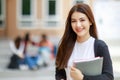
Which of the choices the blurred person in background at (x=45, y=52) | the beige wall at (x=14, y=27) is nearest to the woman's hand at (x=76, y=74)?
the blurred person in background at (x=45, y=52)

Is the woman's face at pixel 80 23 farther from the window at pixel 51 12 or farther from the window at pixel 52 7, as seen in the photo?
the window at pixel 52 7

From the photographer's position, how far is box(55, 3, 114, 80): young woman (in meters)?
2.22

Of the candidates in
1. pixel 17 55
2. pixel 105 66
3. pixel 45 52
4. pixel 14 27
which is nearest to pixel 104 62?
pixel 105 66

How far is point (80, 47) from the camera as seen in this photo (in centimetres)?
231

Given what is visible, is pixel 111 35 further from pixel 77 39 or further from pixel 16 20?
pixel 16 20

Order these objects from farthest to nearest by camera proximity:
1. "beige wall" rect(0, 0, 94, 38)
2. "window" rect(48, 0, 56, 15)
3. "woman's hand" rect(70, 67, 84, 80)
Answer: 1. "window" rect(48, 0, 56, 15)
2. "beige wall" rect(0, 0, 94, 38)
3. "woman's hand" rect(70, 67, 84, 80)

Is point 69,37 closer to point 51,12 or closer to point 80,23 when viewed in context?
point 80,23

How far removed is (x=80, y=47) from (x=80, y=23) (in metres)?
0.14

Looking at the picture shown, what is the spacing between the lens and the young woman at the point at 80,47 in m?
2.22

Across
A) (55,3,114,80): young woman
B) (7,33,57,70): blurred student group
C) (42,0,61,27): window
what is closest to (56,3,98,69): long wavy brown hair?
(55,3,114,80): young woman

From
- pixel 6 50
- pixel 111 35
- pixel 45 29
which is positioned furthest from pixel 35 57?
pixel 45 29

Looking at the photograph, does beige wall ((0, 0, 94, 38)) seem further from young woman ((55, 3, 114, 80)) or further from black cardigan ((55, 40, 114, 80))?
black cardigan ((55, 40, 114, 80))

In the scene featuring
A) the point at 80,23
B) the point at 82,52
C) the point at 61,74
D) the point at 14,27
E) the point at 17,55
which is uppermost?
the point at 80,23

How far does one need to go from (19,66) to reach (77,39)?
26.8 ft
